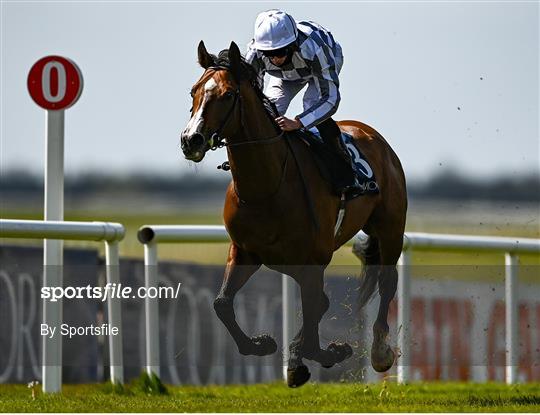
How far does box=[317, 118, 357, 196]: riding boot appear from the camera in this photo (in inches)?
297

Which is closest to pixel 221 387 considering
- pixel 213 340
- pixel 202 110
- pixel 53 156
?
pixel 213 340

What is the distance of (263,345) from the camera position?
24.7ft

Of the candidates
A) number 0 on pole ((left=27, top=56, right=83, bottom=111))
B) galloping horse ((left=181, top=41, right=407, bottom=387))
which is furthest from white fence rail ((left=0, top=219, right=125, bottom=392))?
galloping horse ((left=181, top=41, right=407, bottom=387))

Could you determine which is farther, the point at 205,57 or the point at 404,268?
the point at 404,268

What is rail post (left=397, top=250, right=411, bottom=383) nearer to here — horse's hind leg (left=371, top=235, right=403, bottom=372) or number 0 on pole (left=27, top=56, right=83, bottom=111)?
horse's hind leg (left=371, top=235, right=403, bottom=372)

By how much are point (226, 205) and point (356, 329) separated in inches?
57.8

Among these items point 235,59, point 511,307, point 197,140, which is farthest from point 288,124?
point 511,307

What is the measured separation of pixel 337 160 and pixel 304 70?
509 millimetres

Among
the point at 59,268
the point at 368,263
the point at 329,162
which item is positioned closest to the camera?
the point at 329,162

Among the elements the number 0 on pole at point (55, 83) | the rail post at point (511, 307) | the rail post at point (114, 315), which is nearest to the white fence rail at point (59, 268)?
the rail post at point (114, 315)

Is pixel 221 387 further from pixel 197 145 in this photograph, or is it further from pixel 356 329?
pixel 197 145

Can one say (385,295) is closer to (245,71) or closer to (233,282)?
(233,282)

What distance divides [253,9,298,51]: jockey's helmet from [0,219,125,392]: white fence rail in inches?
73.7

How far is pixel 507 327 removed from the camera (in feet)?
32.3
